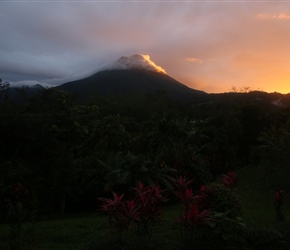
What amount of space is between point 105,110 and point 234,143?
15.9 meters

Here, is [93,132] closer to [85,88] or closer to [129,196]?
[129,196]

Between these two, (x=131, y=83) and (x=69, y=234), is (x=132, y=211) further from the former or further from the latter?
(x=131, y=83)

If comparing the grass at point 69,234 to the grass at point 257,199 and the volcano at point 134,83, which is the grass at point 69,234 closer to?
the grass at point 257,199

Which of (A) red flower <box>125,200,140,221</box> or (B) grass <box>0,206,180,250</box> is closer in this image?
(A) red flower <box>125,200,140,221</box>

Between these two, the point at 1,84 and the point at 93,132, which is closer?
the point at 93,132

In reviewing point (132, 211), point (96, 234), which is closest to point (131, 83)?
point (96, 234)

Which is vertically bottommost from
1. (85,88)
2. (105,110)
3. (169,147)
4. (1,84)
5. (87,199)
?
(87,199)

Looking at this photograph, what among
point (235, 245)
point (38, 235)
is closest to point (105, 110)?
point (38, 235)

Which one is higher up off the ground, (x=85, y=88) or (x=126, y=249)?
(x=85, y=88)

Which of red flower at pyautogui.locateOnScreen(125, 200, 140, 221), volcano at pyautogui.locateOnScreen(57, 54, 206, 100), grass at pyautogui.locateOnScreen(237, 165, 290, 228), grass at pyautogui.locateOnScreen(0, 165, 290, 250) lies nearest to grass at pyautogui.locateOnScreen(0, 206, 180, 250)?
grass at pyautogui.locateOnScreen(0, 165, 290, 250)

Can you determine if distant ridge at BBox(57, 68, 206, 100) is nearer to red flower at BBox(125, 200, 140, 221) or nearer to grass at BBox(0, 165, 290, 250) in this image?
grass at BBox(0, 165, 290, 250)

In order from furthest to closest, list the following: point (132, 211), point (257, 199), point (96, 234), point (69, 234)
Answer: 1. point (257, 199)
2. point (69, 234)
3. point (96, 234)
4. point (132, 211)

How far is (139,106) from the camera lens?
41219 mm

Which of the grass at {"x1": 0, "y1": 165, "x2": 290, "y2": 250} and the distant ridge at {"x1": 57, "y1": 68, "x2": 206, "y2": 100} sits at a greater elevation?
the distant ridge at {"x1": 57, "y1": 68, "x2": 206, "y2": 100}
